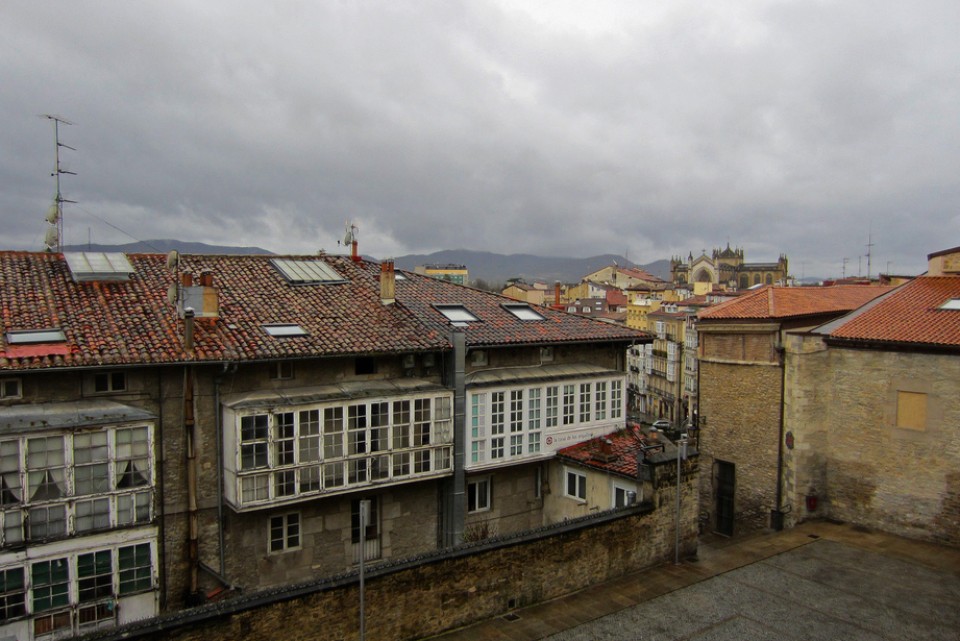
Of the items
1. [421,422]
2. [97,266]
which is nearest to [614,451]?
[421,422]

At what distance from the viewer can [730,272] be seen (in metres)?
154

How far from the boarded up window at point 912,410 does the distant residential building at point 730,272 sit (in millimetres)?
117748

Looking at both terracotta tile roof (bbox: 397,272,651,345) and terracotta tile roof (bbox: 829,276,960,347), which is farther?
Answer: terracotta tile roof (bbox: 397,272,651,345)

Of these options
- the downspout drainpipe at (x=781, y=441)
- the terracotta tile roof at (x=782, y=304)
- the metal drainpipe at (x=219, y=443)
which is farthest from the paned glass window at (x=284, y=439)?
the terracotta tile roof at (x=782, y=304)

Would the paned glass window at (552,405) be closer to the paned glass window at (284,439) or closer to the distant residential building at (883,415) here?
the paned glass window at (284,439)

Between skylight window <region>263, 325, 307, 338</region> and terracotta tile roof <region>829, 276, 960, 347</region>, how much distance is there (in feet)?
58.2

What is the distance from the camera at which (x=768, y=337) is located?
24.9m

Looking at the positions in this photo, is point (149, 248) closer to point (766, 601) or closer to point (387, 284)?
point (387, 284)

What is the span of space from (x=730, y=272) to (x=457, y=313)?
474 feet

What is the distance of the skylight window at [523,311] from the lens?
76.5ft

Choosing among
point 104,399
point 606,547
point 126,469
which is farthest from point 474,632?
point 104,399

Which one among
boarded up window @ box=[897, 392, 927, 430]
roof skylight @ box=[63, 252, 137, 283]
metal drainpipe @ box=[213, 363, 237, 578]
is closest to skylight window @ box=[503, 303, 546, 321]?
metal drainpipe @ box=[213, 363, 237, 578]

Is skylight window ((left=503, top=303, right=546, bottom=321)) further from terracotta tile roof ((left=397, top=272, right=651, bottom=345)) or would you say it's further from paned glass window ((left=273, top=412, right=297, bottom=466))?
paned glass window ((left=273, top=412, right=297, bottom=466))

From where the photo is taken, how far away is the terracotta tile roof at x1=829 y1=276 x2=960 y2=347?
66.9 feet
